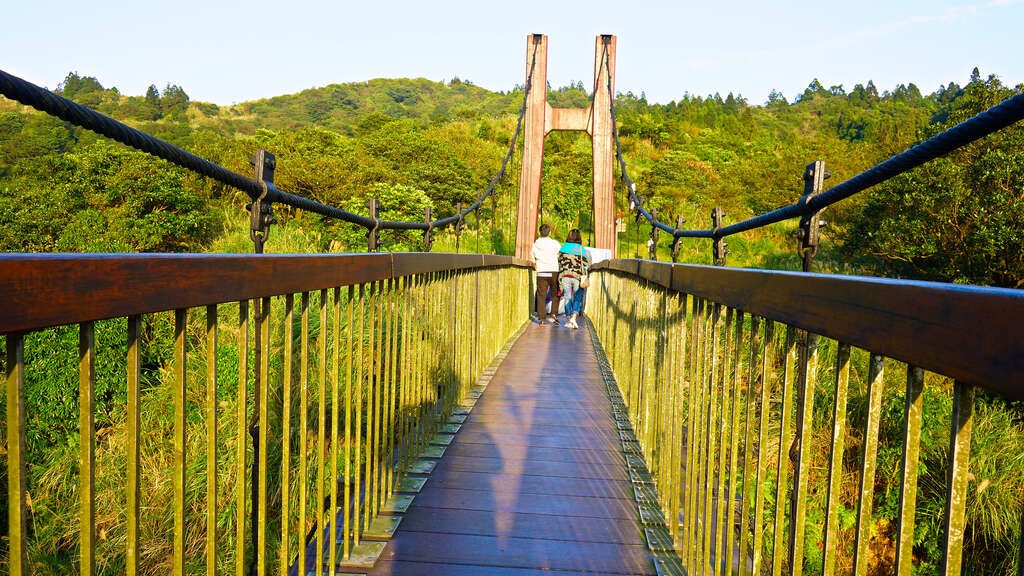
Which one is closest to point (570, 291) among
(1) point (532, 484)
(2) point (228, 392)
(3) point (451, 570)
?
(2) point (228, 392)

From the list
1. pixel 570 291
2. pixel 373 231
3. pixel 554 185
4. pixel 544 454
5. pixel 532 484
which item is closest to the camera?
pixel 532 484

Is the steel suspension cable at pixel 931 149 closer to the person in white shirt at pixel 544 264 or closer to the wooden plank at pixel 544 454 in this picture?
the wooden plank at pixel 544 454

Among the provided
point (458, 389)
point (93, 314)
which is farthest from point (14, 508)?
point (458, 389)

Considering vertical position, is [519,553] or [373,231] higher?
[373,231]

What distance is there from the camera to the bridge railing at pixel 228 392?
73 cm

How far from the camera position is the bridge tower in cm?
1184

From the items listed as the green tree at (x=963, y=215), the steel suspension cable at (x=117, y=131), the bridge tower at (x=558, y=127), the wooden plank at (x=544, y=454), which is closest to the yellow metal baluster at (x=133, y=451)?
the steel suspension cable at (x=117, y=131)

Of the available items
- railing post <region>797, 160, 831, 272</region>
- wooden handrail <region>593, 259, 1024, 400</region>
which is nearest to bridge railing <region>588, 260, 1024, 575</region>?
wooden handrail <region>593, 259, 1024, 400</region>

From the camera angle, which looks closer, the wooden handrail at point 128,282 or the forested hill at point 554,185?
the wooden handrail at point 128,282

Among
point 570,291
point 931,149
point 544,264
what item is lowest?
point 570,291

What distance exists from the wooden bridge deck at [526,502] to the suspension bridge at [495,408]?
0.01 metres

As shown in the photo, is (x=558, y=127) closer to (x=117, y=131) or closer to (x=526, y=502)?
(x=526, y=502)

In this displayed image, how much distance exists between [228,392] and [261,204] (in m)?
3.13

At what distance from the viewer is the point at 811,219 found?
1907 millimetres
